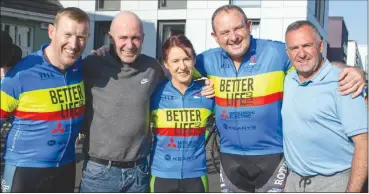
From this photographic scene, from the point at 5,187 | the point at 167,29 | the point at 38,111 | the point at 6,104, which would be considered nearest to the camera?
the point at 6,104

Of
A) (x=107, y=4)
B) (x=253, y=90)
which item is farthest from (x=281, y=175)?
(x=107, y=4)

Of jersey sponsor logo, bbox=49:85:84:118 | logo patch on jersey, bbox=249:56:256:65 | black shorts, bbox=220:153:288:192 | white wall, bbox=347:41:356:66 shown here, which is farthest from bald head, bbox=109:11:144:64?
white wall, bbox=347:41:356:66

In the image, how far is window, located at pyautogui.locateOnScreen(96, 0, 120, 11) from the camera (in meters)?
15.0

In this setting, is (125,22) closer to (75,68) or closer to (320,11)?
(75,68)

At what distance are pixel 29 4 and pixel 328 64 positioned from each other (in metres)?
12.4

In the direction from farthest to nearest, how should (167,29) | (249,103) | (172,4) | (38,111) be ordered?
(167,29)
(172,4)
(249,103)
(38,111)

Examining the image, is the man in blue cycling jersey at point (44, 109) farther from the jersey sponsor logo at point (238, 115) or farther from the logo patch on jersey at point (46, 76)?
the jersey sponsor logo at point (238, 115)

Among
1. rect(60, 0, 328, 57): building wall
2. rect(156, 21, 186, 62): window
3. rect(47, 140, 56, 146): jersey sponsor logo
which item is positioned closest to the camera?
rect(47, 140, 56, 146): jersey sponsor logo

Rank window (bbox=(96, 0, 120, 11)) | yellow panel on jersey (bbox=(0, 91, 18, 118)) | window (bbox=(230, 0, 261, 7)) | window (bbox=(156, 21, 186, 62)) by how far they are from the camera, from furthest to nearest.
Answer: window (bbox=(96, 0, 120, 11)) → window (bbox=(156, 21, 186, 62)) → window (bbox=(230, 0, 261, 7)) → yellow panel on jersey (bbox=(0, 91, 18, 118))

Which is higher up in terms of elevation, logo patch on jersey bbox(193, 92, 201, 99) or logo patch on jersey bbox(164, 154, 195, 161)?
logo patch on jersey bbox(193, 92, 201, 99)

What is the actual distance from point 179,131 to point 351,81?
4.92ft

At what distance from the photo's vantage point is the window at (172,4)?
1425 centimetres

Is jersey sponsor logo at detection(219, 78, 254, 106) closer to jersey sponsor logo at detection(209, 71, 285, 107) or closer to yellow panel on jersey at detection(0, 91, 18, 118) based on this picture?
jersey sponsor logo at detection(209, 71, 285, 107)

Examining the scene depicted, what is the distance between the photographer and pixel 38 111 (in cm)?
332
